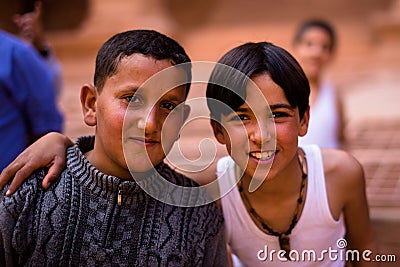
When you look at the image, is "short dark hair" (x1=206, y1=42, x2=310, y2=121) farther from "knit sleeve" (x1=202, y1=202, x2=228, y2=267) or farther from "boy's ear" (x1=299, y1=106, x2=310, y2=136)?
"knit sleeve" (x1=202, y1=202, x2=228, y2=267)

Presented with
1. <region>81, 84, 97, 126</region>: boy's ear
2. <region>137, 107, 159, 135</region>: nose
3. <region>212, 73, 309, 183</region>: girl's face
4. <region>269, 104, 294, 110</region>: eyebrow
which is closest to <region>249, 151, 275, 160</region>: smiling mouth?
<region>212, 73, 309, 183</region>: girl's face

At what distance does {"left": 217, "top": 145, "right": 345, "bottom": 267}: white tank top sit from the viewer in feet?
6.84

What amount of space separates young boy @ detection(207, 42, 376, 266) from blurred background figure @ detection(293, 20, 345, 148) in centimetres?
99

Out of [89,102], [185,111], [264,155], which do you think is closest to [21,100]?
[89,102]

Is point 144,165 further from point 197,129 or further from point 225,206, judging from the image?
point 197,129

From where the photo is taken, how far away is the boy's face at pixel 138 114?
1721 mm

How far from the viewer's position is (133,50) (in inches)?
70.2

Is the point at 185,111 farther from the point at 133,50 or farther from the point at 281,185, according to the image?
the point at 281,185

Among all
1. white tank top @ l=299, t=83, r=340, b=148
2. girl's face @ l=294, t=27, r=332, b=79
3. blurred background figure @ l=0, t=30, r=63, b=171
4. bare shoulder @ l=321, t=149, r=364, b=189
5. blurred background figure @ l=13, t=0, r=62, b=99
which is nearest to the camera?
bare shoulder @ l=321, t=149, r=364, b=189

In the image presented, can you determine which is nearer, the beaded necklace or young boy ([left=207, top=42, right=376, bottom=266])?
young boy ([left=207, top=42, right=376, bottom=266])

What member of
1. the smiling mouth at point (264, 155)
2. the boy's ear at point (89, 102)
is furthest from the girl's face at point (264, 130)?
the boy's ear at point (89, 102)

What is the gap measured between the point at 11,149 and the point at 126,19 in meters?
5.62

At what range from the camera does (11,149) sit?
2.59m

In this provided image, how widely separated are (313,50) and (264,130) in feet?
6.22
